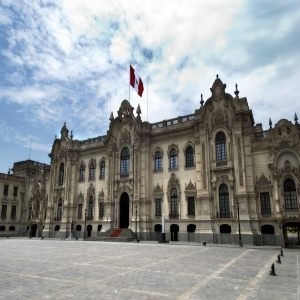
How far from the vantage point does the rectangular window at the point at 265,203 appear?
3412cm

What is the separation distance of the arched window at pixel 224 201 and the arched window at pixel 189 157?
A: 17.4ft

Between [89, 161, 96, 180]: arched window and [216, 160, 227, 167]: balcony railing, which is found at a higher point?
[89, 161, 96, 180]: arched window

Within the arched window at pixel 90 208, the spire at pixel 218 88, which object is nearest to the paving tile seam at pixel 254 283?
the spire at pixel 218 88

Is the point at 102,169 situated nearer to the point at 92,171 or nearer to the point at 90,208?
the point at 92,171

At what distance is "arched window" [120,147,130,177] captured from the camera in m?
47.1

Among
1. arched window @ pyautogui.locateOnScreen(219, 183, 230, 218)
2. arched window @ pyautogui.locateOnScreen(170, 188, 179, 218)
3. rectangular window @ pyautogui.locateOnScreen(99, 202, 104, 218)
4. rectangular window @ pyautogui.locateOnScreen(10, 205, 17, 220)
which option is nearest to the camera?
arched window @ pyautogui.locateOnScreen(219, 183, 230, 218)

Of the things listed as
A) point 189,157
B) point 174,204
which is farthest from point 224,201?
point 189,157

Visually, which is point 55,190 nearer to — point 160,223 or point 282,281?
point 160,223

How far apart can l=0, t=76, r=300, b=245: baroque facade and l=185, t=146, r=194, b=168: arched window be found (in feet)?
0.45

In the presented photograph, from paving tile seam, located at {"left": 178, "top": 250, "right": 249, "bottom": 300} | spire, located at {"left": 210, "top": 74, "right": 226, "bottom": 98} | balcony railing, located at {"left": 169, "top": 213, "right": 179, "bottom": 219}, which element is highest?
spire, located at {"left": 210, "top": 74, "right": 226, "bottom": 98}

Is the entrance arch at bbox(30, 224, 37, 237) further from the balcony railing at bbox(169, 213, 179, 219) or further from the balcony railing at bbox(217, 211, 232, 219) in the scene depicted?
the balcony railing at bbox(217, 211, 232, 219)

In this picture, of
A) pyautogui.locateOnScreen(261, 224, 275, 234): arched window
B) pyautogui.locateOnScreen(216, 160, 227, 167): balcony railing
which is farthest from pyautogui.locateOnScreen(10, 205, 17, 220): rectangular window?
pyautogui.locateOnScreen(261, 224, 275, 234): arched window

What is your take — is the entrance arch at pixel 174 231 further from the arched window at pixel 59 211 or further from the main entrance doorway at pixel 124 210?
the arched window at pixel 59 211

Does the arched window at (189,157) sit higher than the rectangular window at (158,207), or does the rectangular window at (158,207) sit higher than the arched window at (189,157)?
the arched window at (189,157)
